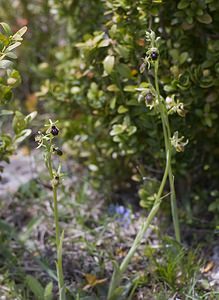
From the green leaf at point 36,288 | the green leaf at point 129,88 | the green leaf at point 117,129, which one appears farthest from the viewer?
the green leaf at point 117,129

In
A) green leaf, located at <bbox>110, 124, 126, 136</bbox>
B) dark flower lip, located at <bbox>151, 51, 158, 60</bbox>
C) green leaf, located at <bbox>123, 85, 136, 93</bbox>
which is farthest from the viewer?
green leaf, located at <bbox>110, 124, 126, 136</bbox>

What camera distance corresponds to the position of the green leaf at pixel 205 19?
1883 mm

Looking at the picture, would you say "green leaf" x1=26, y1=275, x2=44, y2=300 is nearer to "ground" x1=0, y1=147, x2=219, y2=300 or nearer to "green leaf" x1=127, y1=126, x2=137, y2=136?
"ground" x1=0, y1=147, x2=219, y2=300

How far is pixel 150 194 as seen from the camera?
2.16 meters

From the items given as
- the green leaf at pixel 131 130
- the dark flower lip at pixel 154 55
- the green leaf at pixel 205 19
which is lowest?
the green leaf at pixel 131 130

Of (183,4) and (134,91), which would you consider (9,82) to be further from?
(183,4)

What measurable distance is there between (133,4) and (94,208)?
88 cm

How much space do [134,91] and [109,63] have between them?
0.42ft

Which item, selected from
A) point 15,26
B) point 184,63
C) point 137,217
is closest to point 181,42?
point 184,63

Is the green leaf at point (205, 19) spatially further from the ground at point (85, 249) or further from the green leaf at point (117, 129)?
the ground at point (85, 249)

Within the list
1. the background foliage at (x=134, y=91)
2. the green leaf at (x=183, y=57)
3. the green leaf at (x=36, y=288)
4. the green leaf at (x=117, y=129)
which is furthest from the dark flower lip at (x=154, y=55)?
the green leaf at (x=36, y=288)

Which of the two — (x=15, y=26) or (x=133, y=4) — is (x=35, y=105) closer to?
(x=15, y=26)

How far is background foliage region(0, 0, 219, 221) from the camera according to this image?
1.98 meters

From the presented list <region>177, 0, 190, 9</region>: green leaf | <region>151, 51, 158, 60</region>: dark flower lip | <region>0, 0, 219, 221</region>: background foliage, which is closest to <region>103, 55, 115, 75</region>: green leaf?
<region>0, 0, 219, 221</region>: background foliage
